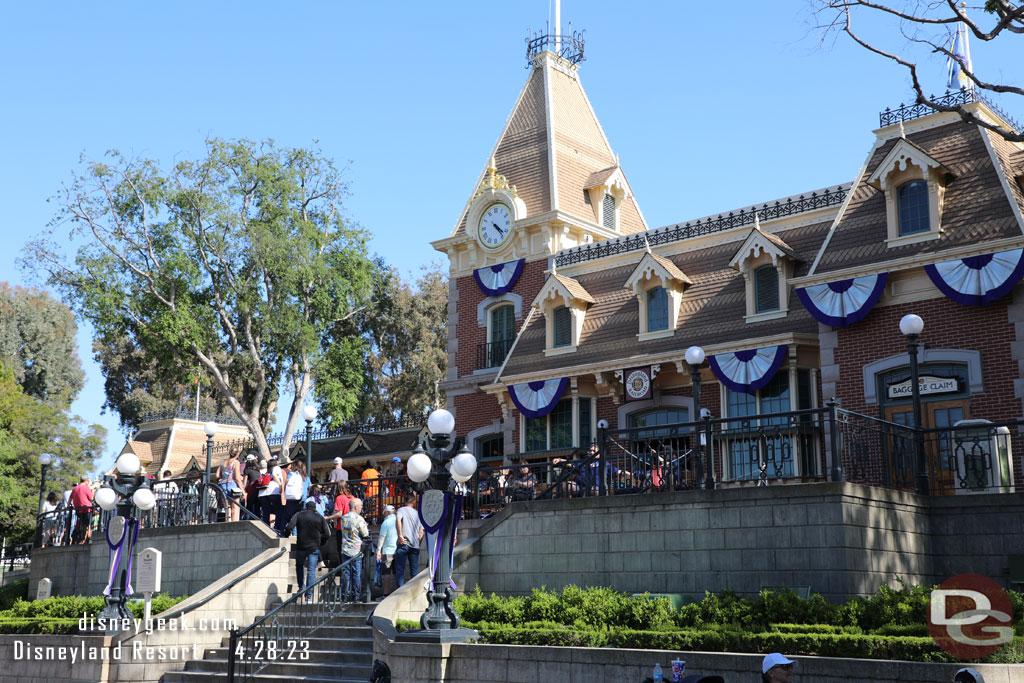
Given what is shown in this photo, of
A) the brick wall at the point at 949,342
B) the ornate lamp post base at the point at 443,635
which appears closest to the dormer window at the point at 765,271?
the brick wall at the point at 949,342

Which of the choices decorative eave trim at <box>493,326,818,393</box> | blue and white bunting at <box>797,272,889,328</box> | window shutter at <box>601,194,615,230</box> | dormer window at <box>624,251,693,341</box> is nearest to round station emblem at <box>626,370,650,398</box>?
decorative eave trim at <box>493,326,818,393</box>

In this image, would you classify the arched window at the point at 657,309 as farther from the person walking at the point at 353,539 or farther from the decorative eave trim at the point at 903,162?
the person walking at the point at 353,539

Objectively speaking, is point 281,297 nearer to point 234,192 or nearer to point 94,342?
point 234,192

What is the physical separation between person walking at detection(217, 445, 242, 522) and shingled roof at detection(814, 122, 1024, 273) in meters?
13.2

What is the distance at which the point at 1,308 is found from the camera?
5725 cm

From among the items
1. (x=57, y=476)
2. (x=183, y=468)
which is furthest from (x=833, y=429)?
(x=183, y=468)

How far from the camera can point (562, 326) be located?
93.1 ft

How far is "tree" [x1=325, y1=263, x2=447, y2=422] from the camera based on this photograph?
48.8m

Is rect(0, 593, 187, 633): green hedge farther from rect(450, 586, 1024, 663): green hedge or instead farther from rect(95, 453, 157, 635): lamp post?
rect(450, 586, 1024, 663): green hedge

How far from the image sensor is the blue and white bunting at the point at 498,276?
99.5ft

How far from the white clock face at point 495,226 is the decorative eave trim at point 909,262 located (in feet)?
36.7

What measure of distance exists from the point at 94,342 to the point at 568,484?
49.1 metres

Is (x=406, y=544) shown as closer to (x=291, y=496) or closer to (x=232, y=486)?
(x=291, y=496)

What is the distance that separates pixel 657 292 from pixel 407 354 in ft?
78.9
